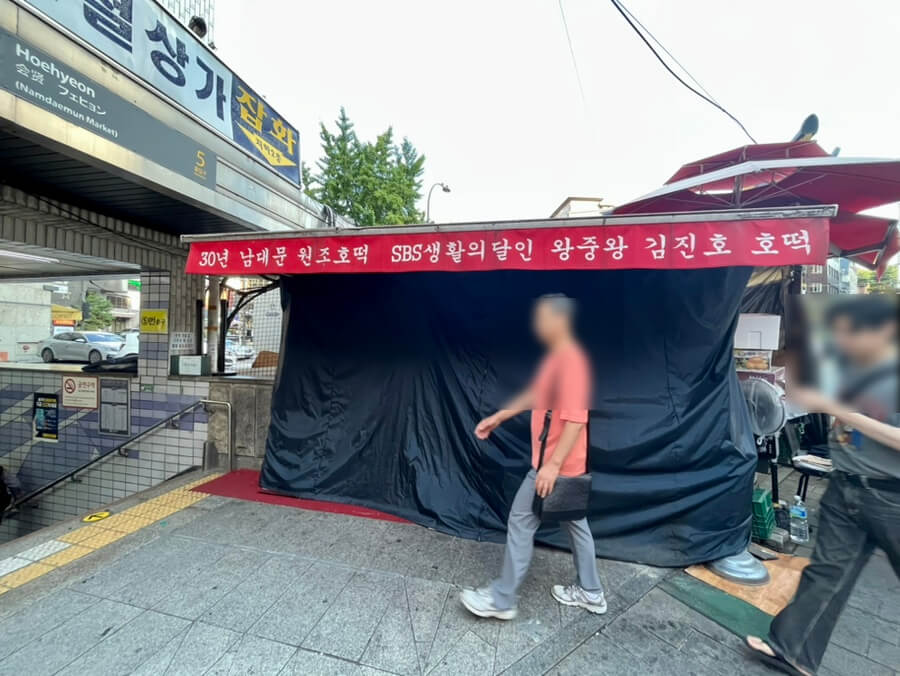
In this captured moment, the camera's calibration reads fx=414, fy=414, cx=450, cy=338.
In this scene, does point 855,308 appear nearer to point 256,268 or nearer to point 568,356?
point 568,356

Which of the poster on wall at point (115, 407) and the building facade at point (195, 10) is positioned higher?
the building facade at point (195, 10)

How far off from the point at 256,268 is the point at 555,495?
302 cm

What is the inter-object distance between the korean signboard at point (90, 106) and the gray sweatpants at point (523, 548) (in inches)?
185

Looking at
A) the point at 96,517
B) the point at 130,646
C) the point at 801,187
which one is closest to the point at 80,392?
the point at 96,517

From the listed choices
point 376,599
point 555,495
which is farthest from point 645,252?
point 376,599

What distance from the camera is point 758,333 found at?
413 cm

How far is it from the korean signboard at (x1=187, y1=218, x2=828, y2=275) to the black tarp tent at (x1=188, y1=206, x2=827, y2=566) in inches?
5.6

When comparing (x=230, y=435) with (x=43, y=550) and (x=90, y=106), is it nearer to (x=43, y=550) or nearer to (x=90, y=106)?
(x=43, y=550)

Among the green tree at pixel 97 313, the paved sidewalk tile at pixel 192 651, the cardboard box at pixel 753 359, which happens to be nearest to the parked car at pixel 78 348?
the paved sidewalk tile at pixel 192 651

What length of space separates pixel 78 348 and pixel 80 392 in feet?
46.4

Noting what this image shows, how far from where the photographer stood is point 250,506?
167 inches

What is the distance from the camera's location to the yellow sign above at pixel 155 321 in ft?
19.0

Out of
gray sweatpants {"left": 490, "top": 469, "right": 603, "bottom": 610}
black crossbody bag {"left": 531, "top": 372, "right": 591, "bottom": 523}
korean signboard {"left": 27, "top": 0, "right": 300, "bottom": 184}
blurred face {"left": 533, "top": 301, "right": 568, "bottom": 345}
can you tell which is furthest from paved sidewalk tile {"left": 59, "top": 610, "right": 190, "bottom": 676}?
korean signboard {"left": 27, "top": 0, "right": 300, "bottom": 184}

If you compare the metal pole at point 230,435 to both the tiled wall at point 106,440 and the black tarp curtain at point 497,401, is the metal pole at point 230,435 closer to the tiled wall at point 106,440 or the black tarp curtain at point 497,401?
the tiled wall at point 106,440
